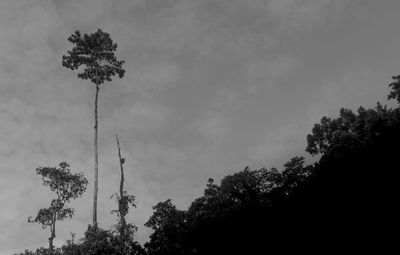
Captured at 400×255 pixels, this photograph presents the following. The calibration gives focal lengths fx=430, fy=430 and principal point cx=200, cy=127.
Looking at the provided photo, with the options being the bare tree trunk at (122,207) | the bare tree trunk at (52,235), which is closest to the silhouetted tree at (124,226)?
the bare tree trunk at (122,207)

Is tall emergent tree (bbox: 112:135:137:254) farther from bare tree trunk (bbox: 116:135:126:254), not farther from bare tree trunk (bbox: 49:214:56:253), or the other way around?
bare tree trunk (bbox: 49:214:56:253)

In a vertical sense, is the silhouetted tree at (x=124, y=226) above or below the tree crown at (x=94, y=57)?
below

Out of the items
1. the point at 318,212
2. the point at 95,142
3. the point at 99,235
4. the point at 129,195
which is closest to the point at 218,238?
the point at 318,212

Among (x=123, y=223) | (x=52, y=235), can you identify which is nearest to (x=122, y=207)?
(x=123, y=223)

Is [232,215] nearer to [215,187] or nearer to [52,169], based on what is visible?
[215,187]

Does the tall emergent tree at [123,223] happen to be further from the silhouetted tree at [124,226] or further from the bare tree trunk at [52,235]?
the bare tree trunk at [52,235]

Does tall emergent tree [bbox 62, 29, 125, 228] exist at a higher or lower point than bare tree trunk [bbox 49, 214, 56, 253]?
higher

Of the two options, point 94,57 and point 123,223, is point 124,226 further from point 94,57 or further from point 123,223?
point 94,57

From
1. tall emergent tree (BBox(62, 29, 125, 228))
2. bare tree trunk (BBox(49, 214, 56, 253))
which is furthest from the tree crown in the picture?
bare tree trunk (BBox(49, 214, 56, 253))

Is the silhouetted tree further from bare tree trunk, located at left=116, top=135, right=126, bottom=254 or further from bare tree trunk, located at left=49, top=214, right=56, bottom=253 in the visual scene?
bare tree trunk, located at left=49, top=214, right=56, bottom=253

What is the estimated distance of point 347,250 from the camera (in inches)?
431

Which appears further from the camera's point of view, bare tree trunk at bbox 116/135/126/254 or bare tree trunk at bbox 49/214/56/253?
bare tree trunk at bbox 49/214/56/253

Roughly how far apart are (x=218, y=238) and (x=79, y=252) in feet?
53.5

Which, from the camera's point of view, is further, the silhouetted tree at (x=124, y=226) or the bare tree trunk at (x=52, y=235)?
the bare tree trunk at (x=52, y=235)
